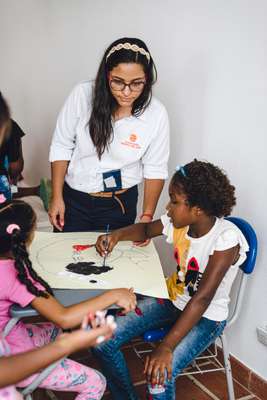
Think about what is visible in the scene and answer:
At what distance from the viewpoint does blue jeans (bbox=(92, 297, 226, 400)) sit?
1.59 metres

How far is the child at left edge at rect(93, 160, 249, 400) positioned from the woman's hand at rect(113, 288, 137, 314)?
240 millimetres

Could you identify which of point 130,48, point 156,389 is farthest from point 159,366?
point 130,48

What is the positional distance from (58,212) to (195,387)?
3.42 ft

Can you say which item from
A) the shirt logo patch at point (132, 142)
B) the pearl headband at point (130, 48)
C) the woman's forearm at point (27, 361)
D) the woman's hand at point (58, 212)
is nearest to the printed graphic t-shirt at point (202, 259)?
the shirt logo patch at point (132, 142)

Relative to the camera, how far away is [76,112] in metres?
1.95

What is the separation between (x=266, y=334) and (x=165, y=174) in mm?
820

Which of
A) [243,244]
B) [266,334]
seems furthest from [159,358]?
[266,334]

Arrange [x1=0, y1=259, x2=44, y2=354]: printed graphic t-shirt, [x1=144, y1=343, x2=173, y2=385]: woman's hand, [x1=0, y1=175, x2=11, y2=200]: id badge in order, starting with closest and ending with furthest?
[x1=0, y1=259, x2=44, y2=354]: printed graphic t-shirt, [x1=144, y1=343, x2=173, y2=385]: woman's hand, [x1=0, y1=175, x2=11, y2=200]: id badge

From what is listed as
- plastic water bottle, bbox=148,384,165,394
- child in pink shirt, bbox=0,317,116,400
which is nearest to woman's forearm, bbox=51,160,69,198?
plastic water bottle, bbox=148,384,165,394

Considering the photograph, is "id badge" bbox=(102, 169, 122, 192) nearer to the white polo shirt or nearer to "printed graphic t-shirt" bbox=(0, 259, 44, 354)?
the white polo shirt

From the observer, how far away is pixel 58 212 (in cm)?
204

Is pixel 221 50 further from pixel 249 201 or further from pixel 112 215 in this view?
pixel 112 215

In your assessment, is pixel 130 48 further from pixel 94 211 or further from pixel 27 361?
pixel 27 361

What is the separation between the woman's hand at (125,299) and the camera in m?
1.37
